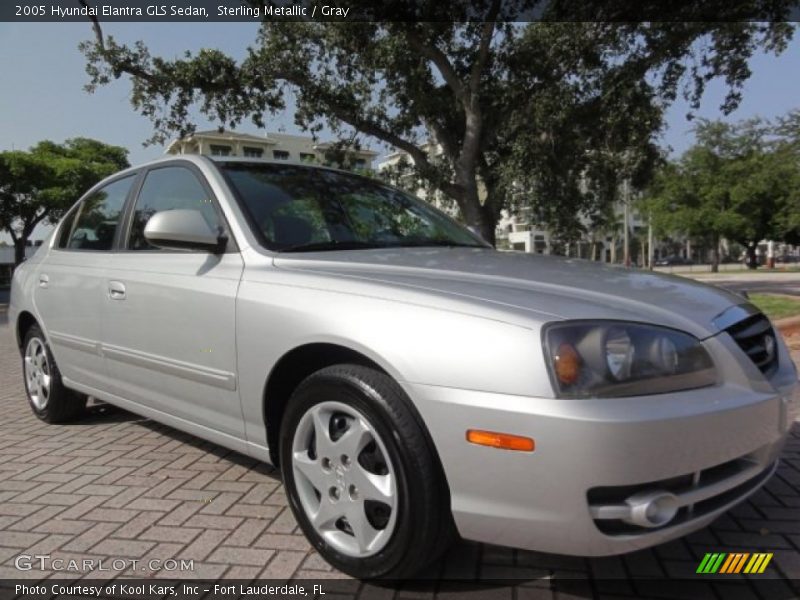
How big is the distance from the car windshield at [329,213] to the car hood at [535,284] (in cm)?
20

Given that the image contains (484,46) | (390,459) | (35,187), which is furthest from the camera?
(35,187)

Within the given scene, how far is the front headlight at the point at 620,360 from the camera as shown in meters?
1.83

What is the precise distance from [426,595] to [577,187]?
46.3 feet

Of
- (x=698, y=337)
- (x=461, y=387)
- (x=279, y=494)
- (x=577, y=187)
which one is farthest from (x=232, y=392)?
(x=577, y=187)

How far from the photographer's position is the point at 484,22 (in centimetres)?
1305

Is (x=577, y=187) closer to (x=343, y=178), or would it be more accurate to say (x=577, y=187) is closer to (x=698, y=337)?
(x=343, y=178)

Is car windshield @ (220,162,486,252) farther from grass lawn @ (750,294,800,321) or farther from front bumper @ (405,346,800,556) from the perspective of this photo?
grass lawn @ (750,294,800,321)

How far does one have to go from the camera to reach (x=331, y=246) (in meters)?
2.94

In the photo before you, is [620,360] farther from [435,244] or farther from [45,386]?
[45,386]

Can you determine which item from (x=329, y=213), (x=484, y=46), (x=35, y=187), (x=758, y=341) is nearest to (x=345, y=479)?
(x=329, y=213)

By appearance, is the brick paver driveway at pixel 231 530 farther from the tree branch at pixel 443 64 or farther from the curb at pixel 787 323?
the tree branch at pixel 443 64

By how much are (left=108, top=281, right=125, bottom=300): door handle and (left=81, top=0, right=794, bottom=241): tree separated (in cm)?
1007

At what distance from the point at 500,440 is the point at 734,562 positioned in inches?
46.2

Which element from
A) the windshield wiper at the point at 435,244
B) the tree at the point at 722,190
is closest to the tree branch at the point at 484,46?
the windshield wiper at the point at 435,244
